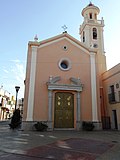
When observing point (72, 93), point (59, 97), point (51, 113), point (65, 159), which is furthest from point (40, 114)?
point (65, 159)

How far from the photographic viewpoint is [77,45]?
57.5 ft

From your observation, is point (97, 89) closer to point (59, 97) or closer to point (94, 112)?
point (94, 112)

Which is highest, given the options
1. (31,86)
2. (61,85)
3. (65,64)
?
(65,64)

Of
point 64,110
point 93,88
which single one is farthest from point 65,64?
point 64,110

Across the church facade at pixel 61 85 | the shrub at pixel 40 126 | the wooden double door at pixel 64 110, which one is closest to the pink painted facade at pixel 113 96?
the church facade at pixel 61 85

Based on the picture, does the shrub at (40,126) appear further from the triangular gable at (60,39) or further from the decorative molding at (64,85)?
the triangular gable at (60,39)

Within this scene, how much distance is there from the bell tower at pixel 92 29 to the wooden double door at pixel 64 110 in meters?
10.7

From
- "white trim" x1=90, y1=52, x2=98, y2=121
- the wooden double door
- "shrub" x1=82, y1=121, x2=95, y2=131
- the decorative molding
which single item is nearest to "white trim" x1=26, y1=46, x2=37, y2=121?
the decorative molding

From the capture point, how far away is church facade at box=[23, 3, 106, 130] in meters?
14.5

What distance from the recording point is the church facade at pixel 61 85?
14.5 metres

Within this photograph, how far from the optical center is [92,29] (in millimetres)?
25359

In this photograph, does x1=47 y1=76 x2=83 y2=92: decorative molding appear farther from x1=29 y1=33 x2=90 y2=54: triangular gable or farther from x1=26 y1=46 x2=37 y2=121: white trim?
x1=29 y1=33 x2=90 y2=54: triangular gable

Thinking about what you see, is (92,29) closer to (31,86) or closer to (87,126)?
(31,86)

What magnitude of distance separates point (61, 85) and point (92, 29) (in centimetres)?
1403
